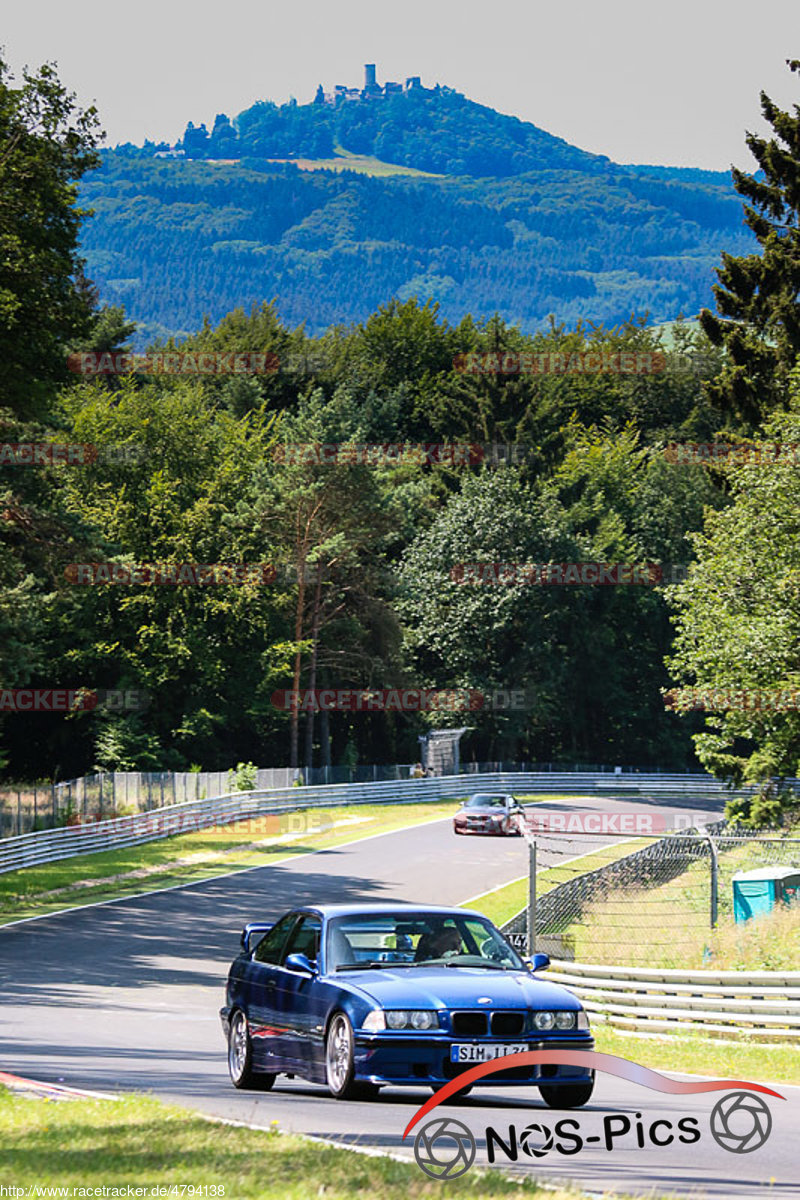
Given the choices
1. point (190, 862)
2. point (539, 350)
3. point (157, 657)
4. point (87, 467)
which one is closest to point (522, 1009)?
point (190, 862)

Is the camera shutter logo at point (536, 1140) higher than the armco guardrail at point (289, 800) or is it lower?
higher

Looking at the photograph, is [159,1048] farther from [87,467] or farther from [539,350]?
[539,350]

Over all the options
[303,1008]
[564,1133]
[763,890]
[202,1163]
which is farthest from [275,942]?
[763,890]

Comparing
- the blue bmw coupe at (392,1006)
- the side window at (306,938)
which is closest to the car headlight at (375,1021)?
the blue bmw coupe at (392,1006)

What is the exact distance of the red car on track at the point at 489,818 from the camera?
168ft

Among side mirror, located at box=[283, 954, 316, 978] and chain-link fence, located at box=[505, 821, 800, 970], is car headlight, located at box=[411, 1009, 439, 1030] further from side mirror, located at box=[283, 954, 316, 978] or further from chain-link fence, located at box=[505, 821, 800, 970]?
chain-link fence, located at box=[505, 821, 800, 970]

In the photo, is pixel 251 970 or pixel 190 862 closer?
pixel 251 970

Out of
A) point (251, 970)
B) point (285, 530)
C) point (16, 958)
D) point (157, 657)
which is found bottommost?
point (16, 958)

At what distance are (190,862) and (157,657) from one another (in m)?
26.5

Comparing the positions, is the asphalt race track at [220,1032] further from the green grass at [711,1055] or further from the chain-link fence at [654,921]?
the chain-link fence at [654,921]

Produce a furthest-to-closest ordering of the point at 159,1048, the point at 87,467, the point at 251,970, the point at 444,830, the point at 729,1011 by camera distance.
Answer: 1. the point at 87,467
2. the point at 444,830
3. the point at 729,1011
4. the point at 159,1048
5. the point at 251,970

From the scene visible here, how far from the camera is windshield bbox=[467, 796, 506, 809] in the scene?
51781mm

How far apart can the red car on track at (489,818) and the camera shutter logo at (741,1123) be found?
39359 millimetres

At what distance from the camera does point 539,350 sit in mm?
108562
